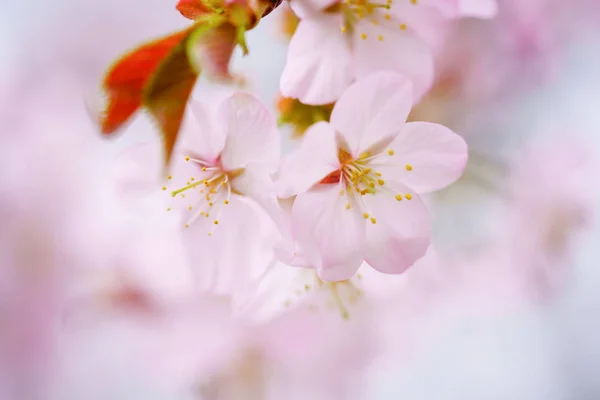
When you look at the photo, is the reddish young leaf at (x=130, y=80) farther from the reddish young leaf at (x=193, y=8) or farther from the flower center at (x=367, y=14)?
the flower center at (x=367, y=14)

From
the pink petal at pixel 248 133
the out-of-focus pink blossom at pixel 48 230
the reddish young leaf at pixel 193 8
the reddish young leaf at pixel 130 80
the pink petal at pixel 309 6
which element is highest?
the reddish young leaf at pixel 193 8

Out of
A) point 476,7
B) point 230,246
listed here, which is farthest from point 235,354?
point 476,7

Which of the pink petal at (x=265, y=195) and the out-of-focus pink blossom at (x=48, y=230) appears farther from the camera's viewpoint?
the out-of-focus pink blossom at (x=48, y=230)

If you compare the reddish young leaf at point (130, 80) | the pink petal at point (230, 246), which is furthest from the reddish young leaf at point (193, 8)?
the pink petal at point (230, 246)

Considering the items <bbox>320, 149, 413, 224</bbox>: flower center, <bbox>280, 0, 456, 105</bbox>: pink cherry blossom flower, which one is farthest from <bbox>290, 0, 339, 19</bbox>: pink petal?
<bbox>320, 149, 413, 224</bbox>: flower center

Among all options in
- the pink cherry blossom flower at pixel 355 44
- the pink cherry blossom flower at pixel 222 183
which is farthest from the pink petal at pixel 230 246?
the pink cherry blossom flower at pixel 355 44

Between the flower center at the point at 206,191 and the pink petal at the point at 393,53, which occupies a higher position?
the pink petal at the point at 393,53

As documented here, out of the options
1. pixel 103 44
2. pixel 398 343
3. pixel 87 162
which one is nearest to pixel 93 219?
pixel 87 162

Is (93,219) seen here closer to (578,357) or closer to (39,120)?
(39,120)

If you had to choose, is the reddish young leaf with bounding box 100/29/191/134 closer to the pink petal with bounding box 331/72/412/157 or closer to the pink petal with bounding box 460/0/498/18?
the pink petal with bounding box 331/72/412/157
